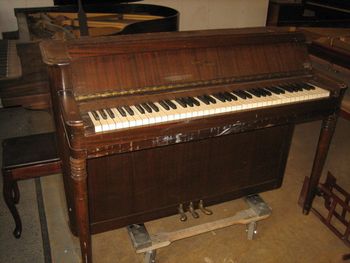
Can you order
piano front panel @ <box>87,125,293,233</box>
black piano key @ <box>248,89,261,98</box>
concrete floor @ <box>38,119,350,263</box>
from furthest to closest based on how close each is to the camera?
concrete floor @ <box>38,119,350,263</box>, piano front panel @ <box>87,125,293,233</box>, black piano key @ <box>248,89,261,98</box>

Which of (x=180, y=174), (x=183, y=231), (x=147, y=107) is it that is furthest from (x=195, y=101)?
(x=183, y=231)

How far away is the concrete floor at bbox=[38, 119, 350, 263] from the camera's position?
Result: 6.86 ft

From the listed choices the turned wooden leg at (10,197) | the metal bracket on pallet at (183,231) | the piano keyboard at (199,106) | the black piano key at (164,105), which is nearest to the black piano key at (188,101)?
the piano keyboard at (199,106)

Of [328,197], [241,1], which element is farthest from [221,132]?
[241,1]

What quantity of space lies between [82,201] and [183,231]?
0.72m

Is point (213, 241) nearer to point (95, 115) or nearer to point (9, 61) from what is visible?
point (95, 115)

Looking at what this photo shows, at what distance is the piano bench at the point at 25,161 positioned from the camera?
1.93 meters

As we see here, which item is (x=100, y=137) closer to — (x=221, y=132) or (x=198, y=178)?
(x=221, y=132)

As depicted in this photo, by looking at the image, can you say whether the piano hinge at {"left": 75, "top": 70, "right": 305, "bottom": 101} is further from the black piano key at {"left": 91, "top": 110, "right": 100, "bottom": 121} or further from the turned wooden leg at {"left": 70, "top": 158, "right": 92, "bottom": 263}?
the turned wooden leg at {"left": 70, "top": 158, "right": 92, "bottom": 263}

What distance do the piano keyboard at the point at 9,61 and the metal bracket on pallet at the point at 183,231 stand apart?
110 centimetres

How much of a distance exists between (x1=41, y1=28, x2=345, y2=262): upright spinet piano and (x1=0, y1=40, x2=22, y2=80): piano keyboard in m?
0.41

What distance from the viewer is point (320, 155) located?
2.14 metres

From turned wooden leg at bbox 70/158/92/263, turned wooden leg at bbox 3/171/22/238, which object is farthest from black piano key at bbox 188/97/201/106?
turned wooden leg at bbox 3/171/22/238

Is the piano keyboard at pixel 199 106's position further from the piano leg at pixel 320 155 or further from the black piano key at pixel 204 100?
the piano leg at pixel 320 155
